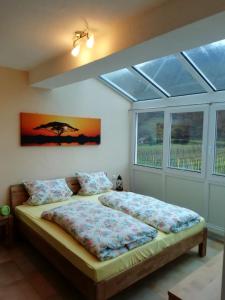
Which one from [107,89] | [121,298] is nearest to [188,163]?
[107,89]

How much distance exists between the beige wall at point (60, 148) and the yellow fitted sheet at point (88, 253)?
2.70ft

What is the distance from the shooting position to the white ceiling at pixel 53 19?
5.50 feet

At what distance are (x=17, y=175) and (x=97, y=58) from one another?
6.98 ft

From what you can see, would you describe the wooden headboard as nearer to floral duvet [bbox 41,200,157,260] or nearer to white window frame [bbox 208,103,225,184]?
floral duvet [bbox 41,200,157,260]

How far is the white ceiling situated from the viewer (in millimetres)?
1678

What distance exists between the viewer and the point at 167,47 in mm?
1943

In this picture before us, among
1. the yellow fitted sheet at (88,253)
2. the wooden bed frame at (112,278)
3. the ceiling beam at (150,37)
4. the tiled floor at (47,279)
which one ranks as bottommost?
the tiled floor at (47,279)

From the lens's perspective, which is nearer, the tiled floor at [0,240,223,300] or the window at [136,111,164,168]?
the tiled floor at [0,240,223,300]

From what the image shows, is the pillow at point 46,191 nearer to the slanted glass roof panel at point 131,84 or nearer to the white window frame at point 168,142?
the white window frame at point 168,142

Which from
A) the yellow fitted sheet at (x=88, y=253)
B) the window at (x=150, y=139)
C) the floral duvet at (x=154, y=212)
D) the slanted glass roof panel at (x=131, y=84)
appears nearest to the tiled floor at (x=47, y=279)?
the yellow fitted sheet at (x=88, y=253)

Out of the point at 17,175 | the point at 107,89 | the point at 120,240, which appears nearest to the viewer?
the point at 120,240

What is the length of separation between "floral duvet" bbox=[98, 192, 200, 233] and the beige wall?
3.25 ft

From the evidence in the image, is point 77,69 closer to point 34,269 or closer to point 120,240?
point 120,240

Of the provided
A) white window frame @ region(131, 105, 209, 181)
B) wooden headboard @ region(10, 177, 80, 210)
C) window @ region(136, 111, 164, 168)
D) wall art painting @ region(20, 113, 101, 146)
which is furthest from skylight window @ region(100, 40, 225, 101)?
wooden headboard @ region(10, 177, 80, 210)
